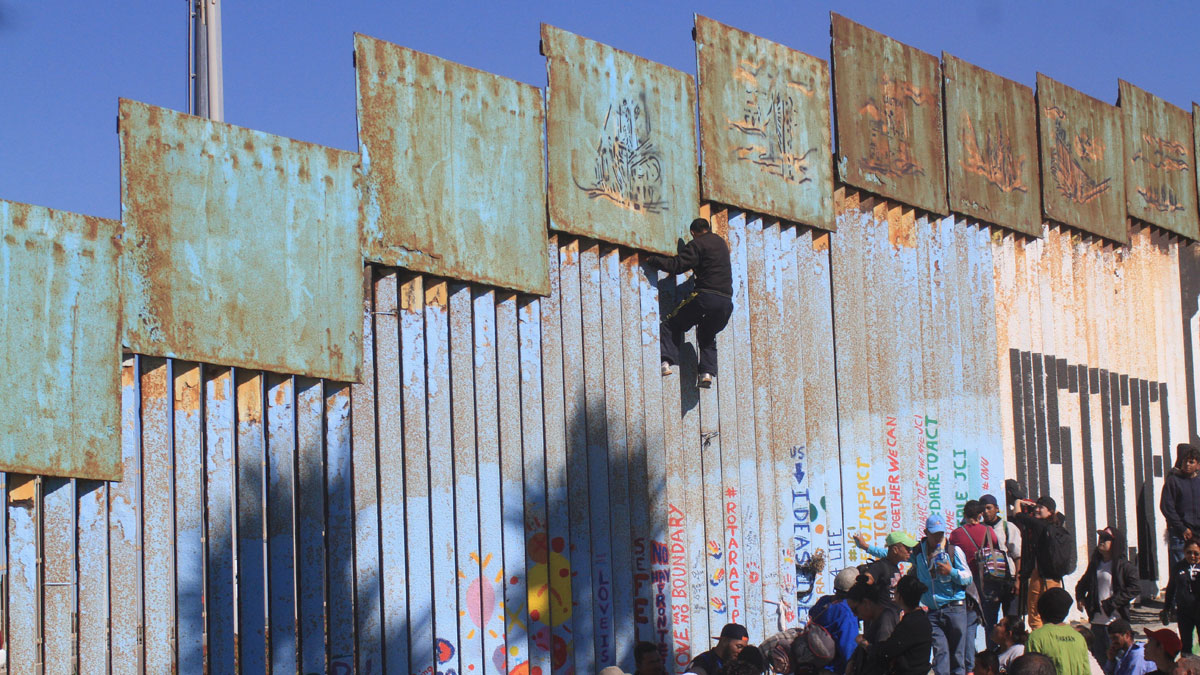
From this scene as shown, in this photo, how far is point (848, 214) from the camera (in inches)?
432

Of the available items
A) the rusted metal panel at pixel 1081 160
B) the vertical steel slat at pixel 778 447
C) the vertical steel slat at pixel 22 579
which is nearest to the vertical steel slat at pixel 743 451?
the vertical steel slat at pixel 778 447

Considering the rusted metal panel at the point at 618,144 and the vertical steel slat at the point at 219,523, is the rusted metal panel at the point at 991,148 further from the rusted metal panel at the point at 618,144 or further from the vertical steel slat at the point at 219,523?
the vertical steel slat at the point at 219,523

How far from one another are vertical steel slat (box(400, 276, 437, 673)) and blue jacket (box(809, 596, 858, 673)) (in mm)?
2608

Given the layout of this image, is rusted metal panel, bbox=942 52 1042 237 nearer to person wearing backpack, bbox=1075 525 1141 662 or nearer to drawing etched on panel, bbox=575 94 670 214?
person wearing backpack, bbox=1075 525 1141 662

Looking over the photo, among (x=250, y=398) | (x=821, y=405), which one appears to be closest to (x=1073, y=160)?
(x=821, y=405)

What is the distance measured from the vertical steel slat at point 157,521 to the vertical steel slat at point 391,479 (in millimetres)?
1307

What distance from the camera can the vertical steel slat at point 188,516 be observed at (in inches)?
298

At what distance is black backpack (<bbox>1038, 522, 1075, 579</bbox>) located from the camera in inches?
400

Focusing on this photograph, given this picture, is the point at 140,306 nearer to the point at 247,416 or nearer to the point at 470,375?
the point at 247,416

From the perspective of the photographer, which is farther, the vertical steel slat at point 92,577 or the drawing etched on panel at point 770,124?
the drawing etched on panel at point 770,124

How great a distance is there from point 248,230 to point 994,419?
6.93m

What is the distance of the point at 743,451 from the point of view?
1008 centimetres

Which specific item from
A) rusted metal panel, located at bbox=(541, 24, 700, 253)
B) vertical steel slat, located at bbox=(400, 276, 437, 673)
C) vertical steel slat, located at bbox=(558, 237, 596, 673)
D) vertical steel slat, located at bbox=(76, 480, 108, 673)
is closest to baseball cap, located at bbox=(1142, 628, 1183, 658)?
vertical steel slat, located at bbox=(558, 237, 596, 673)

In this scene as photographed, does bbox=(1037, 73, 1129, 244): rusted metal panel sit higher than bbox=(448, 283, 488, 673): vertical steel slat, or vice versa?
bbox=(1037, 73, 1129, 244): rusted metal panel
